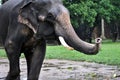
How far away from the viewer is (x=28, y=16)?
20.6 ft

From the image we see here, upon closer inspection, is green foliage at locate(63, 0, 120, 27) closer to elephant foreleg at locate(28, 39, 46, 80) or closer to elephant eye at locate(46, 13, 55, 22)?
elephant foreleg at locate(28, 39, 46, 80)

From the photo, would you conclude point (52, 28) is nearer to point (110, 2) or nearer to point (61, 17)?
point (61, 17)

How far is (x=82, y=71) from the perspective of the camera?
35.6 feet

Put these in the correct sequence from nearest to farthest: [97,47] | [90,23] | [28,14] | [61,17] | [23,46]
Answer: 1. [97,47]
2. [61,17]
3. [28,14]
4. [23,46]
5. [90,23]

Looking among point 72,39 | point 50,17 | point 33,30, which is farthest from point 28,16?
point 72,39

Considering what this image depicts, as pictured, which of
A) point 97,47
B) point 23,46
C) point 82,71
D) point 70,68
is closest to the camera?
point 97,47

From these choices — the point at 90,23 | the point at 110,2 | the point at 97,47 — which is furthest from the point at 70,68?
the point at 110,2

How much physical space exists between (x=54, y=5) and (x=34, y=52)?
1067mm

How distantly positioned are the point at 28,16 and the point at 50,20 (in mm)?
524

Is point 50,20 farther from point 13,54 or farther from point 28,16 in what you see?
point 13,54

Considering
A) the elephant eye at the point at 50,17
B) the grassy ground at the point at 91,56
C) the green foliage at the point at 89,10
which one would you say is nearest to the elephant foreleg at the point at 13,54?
the elephant eye at the point at 50,17

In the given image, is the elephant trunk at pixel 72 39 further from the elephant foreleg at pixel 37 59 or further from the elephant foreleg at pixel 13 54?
the elephant foreleg at pixel 13 54

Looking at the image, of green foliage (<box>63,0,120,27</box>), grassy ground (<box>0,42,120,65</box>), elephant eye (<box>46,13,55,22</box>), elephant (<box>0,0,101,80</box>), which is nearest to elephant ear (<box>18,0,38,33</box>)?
elephant (<box>0,0,101,80</box>)

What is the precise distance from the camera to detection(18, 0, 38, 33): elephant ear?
619 cm
